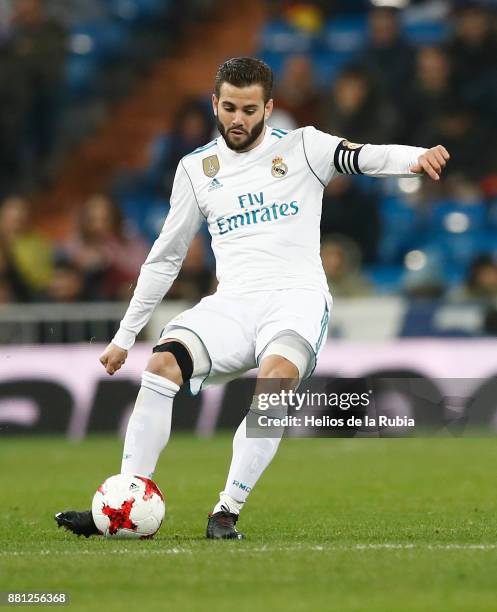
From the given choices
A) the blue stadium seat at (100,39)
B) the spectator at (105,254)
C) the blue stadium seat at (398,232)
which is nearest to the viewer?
the spectator at (105,254)

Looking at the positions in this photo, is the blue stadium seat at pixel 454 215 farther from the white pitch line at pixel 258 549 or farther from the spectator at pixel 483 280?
the white pitch line at pixel 258 549

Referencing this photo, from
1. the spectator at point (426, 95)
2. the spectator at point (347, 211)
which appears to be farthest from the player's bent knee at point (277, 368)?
the spectator at point (426, 95)

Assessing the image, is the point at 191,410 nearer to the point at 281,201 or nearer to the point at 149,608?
the point at 281,201

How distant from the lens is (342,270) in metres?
14.0

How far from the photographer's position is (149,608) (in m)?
4.90

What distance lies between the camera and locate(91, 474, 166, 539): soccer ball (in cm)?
658

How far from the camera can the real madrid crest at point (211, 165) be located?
7.22m

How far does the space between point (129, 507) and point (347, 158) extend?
6.36 ft

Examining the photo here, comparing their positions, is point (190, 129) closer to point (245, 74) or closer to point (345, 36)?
point (345, 36)

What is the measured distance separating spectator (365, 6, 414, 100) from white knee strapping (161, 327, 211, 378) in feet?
32.7

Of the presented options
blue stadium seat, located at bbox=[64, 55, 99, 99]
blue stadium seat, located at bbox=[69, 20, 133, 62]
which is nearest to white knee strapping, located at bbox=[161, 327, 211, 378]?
blue stadium seat, located at bbox=[64, 55, 99, 99]

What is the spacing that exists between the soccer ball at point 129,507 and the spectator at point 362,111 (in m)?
9.38

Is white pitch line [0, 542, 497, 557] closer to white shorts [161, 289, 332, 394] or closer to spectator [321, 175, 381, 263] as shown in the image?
white shorts [161, 289, 332, 394]

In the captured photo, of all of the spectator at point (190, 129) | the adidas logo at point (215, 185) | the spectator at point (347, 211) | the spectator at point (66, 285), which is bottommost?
the spectator at point (66, 285)
